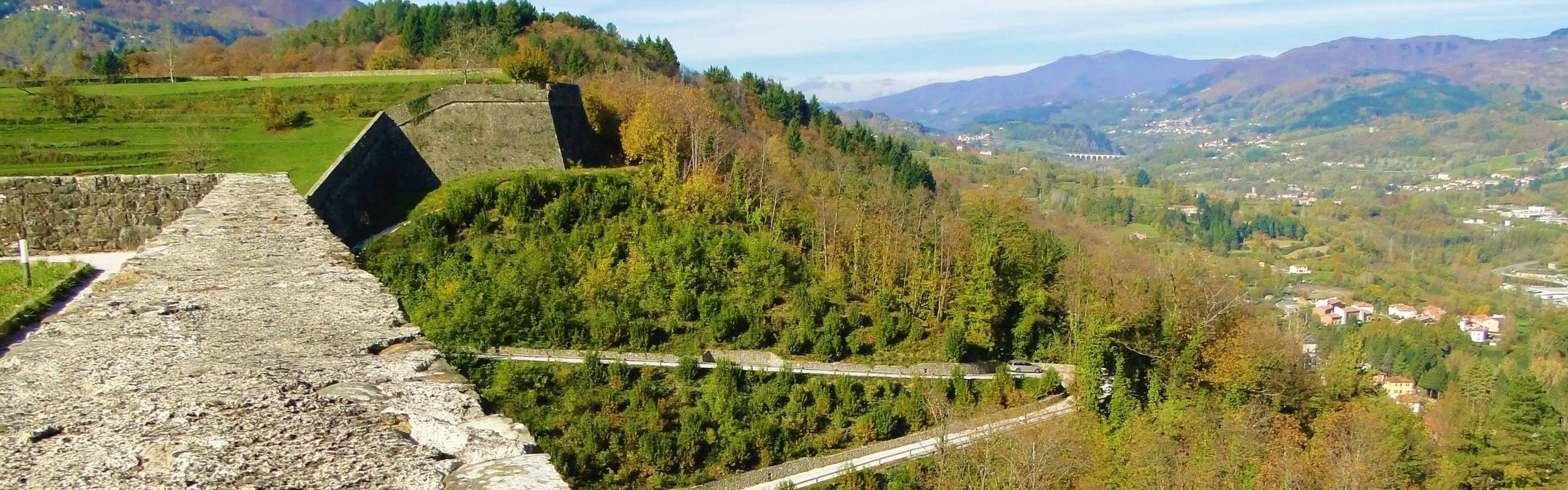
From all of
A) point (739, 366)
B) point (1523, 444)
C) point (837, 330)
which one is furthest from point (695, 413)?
point (1523, 444)

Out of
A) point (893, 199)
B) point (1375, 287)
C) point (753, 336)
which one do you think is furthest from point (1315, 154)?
point (753, 336)

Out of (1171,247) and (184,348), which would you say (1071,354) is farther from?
(1171,247)

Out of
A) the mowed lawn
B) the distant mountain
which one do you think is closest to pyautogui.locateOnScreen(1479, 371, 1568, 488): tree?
the mowed lawn

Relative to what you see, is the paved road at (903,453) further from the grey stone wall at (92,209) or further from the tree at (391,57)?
the tree at (391,57)

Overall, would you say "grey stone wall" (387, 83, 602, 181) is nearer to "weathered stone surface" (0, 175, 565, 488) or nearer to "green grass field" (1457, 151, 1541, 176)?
"weathered stone surface" (0, 175, 565, 488)

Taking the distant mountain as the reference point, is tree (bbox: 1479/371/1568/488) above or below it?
below

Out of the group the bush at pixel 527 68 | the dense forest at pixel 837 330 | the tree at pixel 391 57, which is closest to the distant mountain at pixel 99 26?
the tree at pixel 391 57
